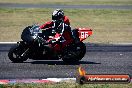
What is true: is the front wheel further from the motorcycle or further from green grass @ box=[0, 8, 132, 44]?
green grass @ box=[0, 8, 132, 44]

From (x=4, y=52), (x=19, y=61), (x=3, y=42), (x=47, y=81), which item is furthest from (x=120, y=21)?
(x=47, y=81)

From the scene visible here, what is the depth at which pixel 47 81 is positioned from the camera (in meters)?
12.1

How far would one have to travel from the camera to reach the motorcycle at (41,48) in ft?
51.2

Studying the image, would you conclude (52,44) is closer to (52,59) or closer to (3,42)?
(52,59)

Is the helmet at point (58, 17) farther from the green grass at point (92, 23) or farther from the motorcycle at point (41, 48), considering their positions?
the green grass at point (92, 23)

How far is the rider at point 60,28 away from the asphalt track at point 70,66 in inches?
28.0

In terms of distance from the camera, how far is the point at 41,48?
Result: 15719 mm

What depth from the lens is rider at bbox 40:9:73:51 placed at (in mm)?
15680

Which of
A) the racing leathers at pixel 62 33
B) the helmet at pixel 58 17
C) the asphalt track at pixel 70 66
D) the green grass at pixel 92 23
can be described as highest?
the helmet at pixel 58 17

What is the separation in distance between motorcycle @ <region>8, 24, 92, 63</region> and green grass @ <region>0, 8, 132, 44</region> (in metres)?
6.58

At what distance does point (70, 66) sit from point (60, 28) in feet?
4.22

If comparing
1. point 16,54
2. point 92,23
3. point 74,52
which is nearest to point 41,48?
point 16,54

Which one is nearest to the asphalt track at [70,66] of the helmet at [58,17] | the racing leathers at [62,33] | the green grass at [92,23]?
the racing leathers at [62,33]

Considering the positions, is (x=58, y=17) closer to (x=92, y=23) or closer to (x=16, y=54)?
(x=16, y=54)
